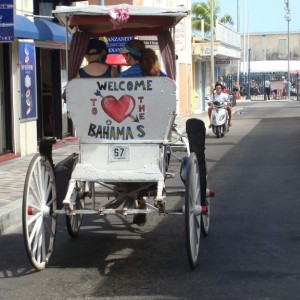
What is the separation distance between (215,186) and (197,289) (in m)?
6.07

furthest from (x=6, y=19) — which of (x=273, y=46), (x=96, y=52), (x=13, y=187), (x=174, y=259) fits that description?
(x=273, y=46)

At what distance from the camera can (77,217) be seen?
8234mm

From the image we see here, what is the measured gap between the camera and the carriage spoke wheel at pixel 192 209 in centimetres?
646

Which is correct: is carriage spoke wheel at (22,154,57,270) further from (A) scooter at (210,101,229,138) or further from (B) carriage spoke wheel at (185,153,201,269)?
(A) scooter at (210,101,229,138)

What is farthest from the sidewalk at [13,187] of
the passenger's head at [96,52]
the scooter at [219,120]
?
the scooter at [219,120]

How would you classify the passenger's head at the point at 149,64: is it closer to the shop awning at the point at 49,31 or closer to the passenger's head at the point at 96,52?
the passenger's head at the point at 96,52

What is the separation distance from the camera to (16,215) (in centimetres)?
922

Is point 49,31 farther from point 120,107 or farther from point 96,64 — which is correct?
point 120,107

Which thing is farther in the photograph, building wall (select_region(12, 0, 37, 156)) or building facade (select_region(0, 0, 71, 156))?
building wall (select_region(12, 0, 37, 156))

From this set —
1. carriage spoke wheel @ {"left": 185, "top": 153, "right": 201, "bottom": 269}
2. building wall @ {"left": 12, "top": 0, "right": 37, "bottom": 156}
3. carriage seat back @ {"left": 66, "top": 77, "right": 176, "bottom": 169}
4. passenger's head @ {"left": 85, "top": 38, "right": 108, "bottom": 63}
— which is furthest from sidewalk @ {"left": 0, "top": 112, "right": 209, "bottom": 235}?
carriage spoke wheel @ {"left": 185, "top": 153, "right": 201, "bottom": 269}

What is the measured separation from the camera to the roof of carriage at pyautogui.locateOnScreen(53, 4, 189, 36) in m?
7.16

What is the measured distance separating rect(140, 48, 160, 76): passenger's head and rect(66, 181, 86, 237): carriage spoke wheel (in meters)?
1.27

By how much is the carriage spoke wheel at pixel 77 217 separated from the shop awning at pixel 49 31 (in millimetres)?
8701

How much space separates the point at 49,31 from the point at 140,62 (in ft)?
32.9
